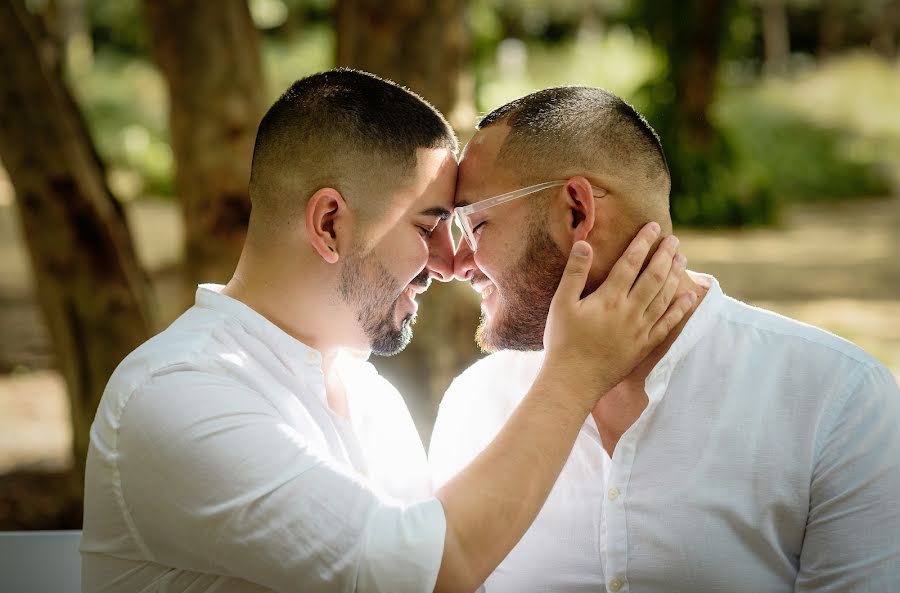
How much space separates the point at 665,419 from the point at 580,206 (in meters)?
0.60

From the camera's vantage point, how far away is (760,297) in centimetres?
1303

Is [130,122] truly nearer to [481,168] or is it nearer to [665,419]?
[481,168]

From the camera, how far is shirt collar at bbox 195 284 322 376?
2.44m

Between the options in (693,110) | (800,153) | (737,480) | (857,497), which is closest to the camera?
(857,497)

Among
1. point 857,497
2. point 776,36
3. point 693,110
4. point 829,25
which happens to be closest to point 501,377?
point 857,497

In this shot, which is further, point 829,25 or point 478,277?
point 829,25

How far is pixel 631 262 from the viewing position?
96.7 inches

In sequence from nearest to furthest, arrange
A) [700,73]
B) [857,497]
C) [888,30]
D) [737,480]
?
[857,497], [737,480], [700,73], [888,30]

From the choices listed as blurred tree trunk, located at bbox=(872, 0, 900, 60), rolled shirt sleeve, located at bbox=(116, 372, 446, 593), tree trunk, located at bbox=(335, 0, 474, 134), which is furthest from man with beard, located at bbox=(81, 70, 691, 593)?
blurred tree trunk, located at bbox=(872, 0, 900, 60)

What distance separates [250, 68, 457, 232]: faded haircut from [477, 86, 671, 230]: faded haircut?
26 cm

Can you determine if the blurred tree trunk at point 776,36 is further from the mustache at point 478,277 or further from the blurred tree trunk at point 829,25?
the mustache at point 478,277

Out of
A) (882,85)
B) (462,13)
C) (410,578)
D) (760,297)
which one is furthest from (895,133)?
(410,578)

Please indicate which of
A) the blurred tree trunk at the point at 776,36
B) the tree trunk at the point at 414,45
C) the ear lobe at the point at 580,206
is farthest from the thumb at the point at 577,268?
the blurred tree trunk at the point at 776,36

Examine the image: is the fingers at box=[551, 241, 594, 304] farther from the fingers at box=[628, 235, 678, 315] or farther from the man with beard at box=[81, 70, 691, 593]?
the fingers at box=[628, 235, 678, 315]
